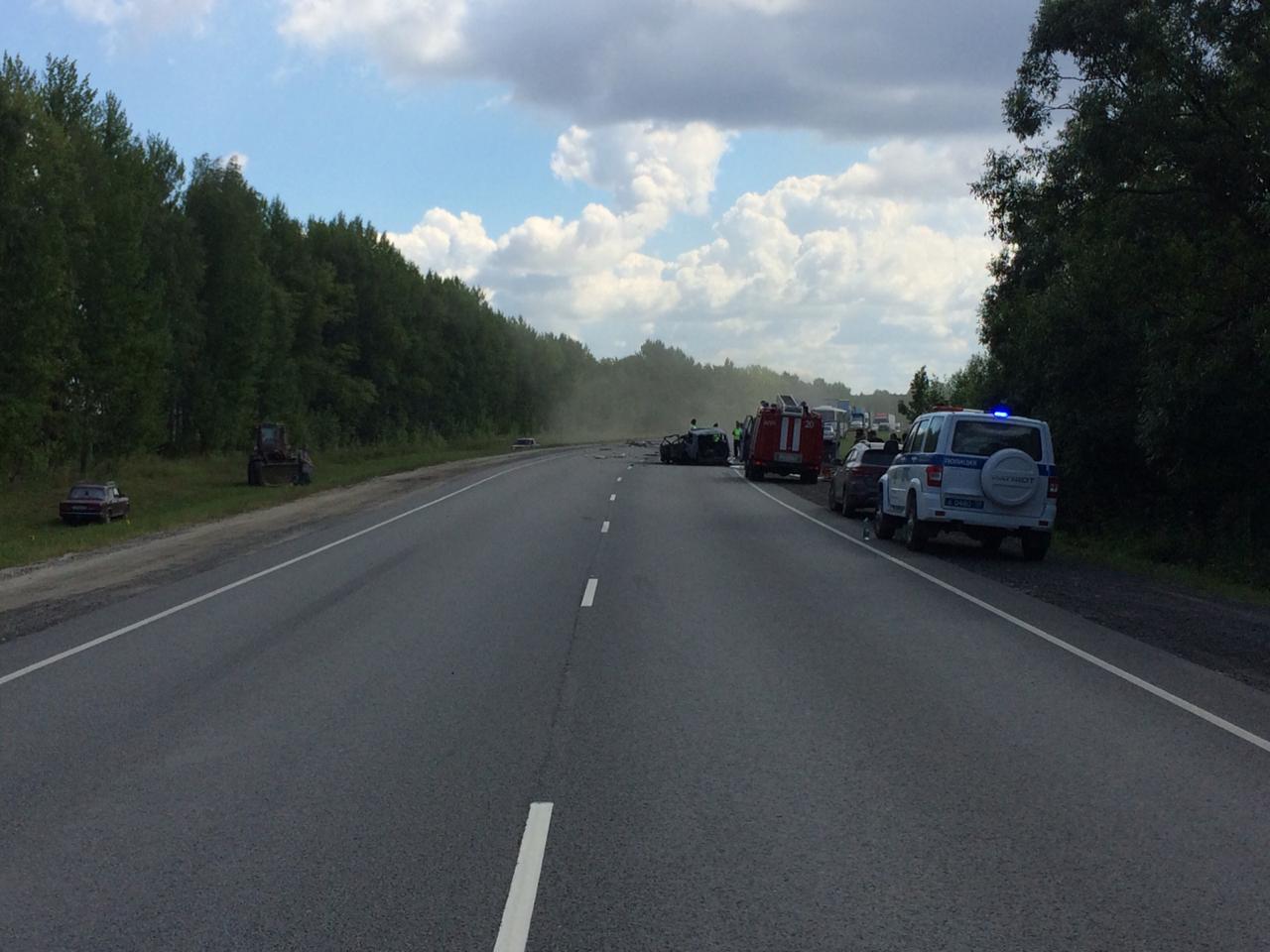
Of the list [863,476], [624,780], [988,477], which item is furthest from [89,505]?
[624,780]

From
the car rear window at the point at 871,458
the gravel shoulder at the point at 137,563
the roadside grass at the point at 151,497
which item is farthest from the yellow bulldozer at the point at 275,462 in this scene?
the car rear window at the point at 871,458

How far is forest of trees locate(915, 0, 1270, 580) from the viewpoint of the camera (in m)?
20.2

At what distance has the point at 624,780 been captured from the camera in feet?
21.9

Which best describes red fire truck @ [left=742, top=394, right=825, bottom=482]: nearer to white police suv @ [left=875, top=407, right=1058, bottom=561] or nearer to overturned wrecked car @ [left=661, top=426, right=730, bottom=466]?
overturned wrecked car @ [left=661, top=426, right=730, bottom=466]

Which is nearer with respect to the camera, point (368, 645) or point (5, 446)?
point (368, 645)

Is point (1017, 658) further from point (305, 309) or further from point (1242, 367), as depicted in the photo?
point (305, 309)

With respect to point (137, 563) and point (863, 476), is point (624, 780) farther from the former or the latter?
point (863, 476)

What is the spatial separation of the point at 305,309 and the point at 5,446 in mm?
41959

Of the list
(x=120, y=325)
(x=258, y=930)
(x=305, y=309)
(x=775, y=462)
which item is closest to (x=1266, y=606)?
(x=258, y=930)

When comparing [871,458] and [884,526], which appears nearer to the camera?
[884,526]

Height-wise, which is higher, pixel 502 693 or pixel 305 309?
pixel 305 309

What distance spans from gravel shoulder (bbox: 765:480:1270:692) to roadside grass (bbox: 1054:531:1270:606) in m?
0.39

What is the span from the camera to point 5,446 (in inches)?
1576

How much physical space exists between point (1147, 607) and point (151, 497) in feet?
116
